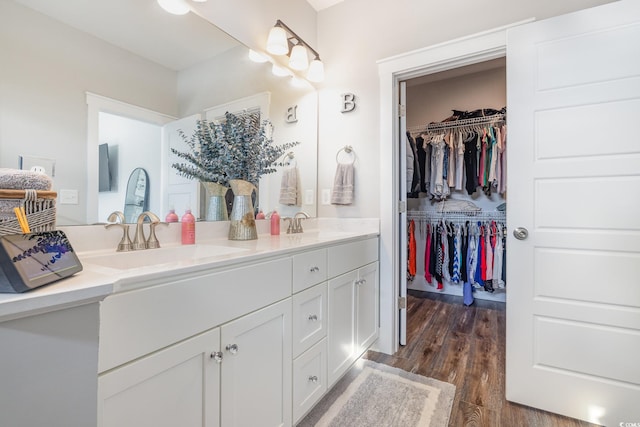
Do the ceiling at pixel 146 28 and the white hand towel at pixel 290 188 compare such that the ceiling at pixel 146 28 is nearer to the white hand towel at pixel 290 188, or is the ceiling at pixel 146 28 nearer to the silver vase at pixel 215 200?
the silver vase at pixel 215 200

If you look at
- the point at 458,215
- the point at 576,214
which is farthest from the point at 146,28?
the point at 458,215

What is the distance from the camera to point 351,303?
1.72 m

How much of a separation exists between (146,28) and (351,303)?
1699 mm

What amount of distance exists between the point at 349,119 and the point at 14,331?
2107mm

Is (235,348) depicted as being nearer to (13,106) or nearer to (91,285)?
(91,285)

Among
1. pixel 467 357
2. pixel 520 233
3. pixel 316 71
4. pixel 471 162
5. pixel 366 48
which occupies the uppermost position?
pixel 366 48

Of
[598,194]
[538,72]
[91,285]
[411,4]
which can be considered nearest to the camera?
[91,285]

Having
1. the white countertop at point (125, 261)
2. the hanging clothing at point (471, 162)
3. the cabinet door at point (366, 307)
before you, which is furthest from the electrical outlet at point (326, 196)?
the hanging clothing at point (471, 162)

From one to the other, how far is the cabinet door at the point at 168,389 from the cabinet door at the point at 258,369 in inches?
1.8

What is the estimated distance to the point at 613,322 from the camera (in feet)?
4.51

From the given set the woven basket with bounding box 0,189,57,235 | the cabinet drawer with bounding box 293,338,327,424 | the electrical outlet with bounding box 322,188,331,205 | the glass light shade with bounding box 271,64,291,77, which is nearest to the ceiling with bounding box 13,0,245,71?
the glass light shade with bounding box 271,64,291,77

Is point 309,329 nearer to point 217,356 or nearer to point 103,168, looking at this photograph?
point 217,356

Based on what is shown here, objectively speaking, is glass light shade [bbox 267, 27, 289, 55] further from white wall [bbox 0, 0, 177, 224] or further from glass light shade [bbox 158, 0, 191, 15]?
white wall [bbox 0, 0, 177, 224]

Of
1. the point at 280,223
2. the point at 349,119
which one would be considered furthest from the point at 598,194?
the point at 280,223
